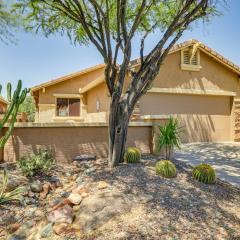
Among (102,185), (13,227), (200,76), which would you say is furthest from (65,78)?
(13,227)

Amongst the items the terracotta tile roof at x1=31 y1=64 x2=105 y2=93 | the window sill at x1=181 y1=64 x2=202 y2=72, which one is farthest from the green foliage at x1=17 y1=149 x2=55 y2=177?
the terracotta tile roof at x1=31 y1=64 x2=105 y2=93

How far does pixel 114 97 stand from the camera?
7.90 m

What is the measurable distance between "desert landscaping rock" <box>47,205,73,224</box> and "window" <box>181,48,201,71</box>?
36.3 ft

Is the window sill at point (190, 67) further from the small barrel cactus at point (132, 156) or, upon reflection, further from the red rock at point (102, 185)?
the red rock at point (102, 185)

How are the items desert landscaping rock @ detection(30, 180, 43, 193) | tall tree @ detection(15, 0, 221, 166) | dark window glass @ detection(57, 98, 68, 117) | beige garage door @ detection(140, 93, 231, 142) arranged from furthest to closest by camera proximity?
dark window glass @ detection(57, 98, 68, 117)
beige garage door @ detection(140, 93, 231, 142)
tall tree @ detection(15, 0, 221, 166)
desert landscaping rock @ detection(30, 180, 43, 193)

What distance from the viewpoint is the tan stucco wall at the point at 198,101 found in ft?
45.1

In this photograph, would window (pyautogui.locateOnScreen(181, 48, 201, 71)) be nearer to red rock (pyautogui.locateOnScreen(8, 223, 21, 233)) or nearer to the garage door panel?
the garage door panel

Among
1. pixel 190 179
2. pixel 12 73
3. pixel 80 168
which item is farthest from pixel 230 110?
pixel 12 73

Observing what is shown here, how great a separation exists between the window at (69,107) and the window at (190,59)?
820 centimetres

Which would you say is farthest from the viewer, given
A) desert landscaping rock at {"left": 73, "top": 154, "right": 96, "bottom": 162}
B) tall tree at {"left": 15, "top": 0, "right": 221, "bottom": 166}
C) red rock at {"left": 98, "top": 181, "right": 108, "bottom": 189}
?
desert landscaping rock at {"left": 73, "top": 154, "right": 96, "bottom": 162}

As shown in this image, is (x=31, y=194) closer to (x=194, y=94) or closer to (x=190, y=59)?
(x=194, y=94)

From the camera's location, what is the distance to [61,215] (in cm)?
518

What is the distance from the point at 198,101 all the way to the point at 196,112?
69 cm

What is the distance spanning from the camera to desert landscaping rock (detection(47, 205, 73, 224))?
505 centimetres
